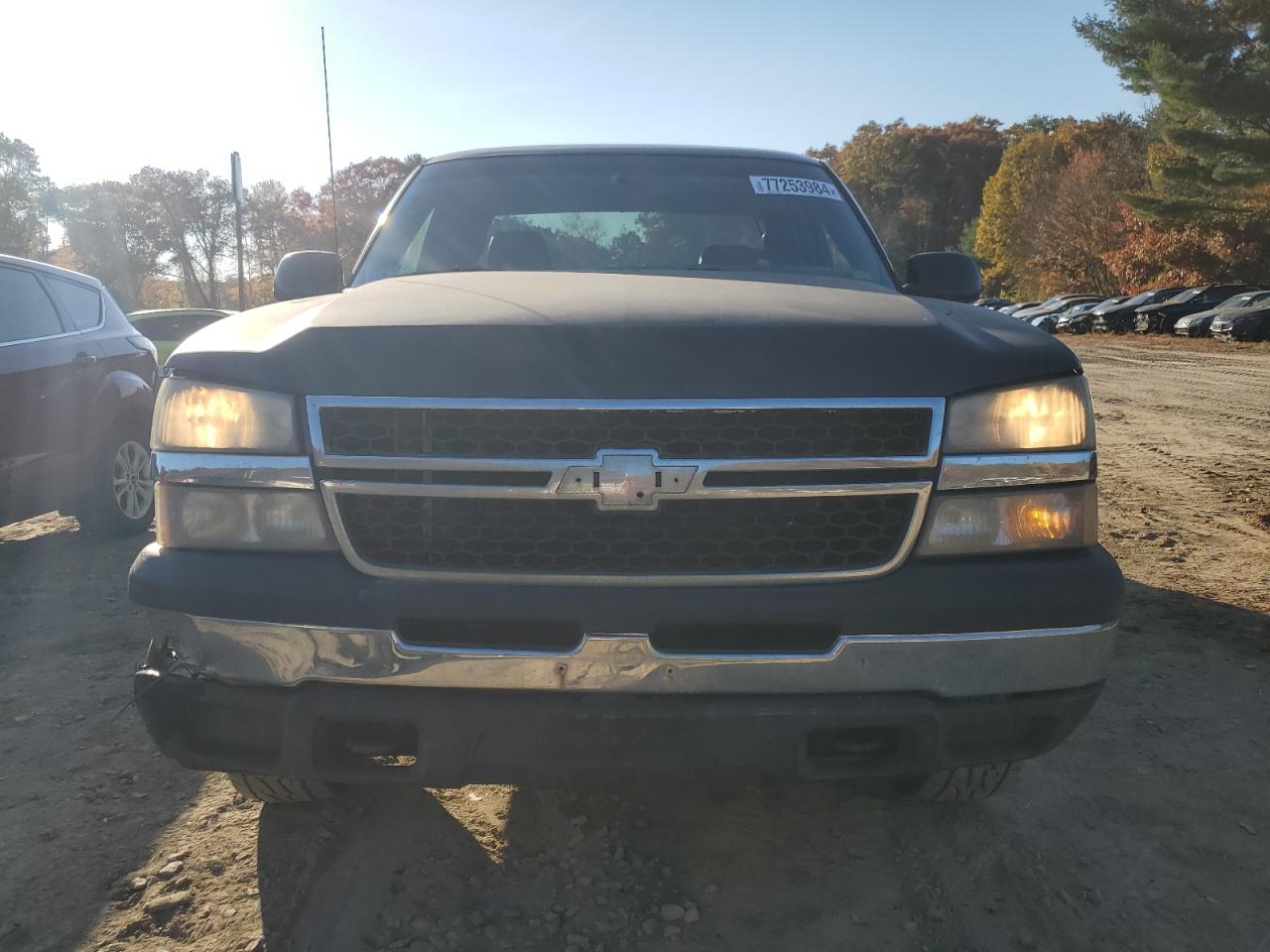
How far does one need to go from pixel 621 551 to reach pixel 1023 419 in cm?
88

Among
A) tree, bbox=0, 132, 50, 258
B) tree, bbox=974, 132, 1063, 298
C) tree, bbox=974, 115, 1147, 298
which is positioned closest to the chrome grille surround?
tree, bbox=974, 115, 1147, 298

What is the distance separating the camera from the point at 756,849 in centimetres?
262

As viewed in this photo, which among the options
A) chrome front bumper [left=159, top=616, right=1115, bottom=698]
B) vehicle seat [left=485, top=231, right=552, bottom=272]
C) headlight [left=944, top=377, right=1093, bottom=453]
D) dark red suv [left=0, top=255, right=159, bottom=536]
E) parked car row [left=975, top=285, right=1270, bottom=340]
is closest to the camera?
chrome front bumper [left=159, top=616, right=1115, bottom=698]

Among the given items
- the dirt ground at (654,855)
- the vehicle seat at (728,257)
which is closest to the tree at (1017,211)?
the vehicle seat at (728,257)

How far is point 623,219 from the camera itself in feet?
11.4

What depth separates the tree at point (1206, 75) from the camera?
3181cm

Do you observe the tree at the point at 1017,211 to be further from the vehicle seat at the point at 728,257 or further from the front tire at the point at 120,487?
the vehicle seat at the point at 728,257

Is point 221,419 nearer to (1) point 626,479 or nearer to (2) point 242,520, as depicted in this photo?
(2) point 242,520

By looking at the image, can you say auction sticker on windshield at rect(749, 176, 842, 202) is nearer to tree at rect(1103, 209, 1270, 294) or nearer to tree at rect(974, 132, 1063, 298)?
tree at rect(1103, 209, 1270, 294)

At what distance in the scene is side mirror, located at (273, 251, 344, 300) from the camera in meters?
3.27

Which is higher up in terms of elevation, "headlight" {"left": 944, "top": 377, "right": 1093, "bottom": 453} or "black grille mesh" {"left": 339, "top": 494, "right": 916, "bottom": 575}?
"headlight" {"left": 944, "top": 377, "right": 1093, "bottom": 453}

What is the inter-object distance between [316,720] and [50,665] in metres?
2.67

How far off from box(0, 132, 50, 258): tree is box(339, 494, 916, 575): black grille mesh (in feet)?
175

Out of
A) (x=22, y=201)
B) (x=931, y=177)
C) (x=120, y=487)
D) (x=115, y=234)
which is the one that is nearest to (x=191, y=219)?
(x=115, y=234)
